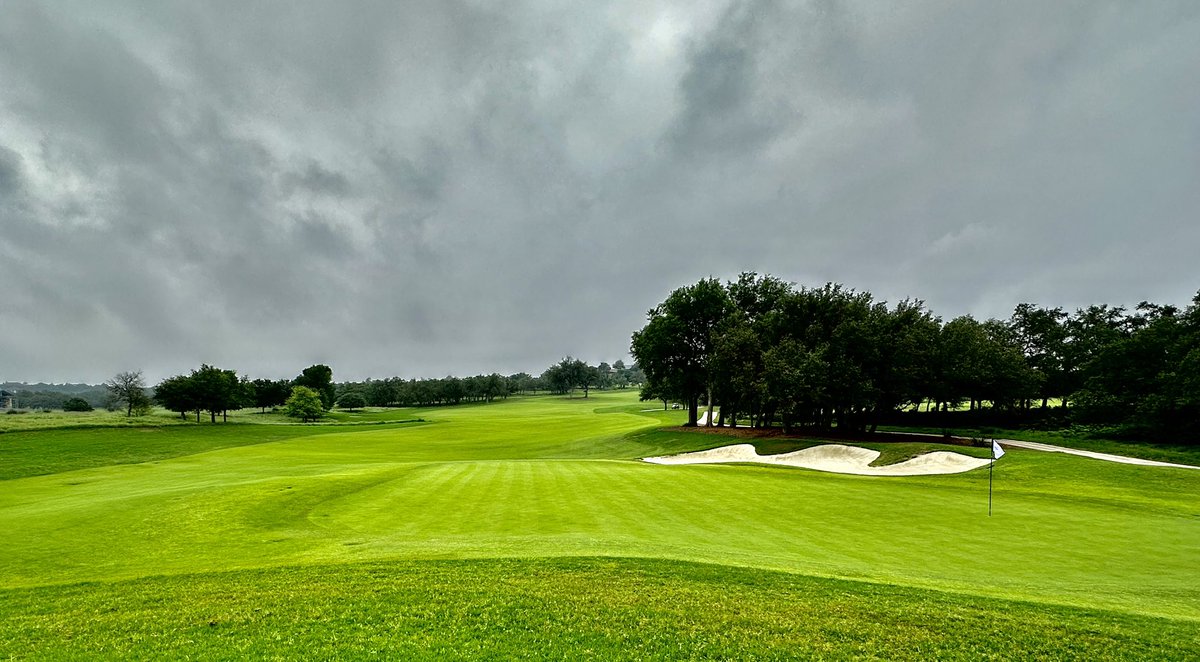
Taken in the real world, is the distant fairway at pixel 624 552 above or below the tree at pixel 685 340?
below

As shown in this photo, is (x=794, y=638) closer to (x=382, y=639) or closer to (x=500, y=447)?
(x=382, y=639)

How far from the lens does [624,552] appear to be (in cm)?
1063

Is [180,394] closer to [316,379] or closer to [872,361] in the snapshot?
[316,379]

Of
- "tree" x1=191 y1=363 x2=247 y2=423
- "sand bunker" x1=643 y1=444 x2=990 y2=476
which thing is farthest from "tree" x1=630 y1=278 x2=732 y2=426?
"tree" x1=191 y1=363 x2=247 y2=423

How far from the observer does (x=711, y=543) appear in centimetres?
1230

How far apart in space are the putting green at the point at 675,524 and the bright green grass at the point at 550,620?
4.30ft

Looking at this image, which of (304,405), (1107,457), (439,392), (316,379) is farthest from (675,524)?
(439,392)

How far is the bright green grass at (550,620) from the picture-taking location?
20.3ft

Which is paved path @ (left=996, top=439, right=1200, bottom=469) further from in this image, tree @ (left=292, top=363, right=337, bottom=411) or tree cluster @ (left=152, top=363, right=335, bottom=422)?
tree @ (left=292, top=363, right=337, bottom=411)

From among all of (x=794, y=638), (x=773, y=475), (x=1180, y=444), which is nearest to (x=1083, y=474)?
(x=773, y=475)

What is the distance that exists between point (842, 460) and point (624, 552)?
81.3 feet

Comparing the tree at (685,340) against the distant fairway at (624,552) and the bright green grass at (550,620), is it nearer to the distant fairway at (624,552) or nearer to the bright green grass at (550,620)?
the distant fairway at (624,552)

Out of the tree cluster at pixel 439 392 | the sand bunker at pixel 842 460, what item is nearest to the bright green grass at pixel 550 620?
the sand bunker at pixel 842 460

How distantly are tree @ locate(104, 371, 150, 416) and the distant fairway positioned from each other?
6945cm
